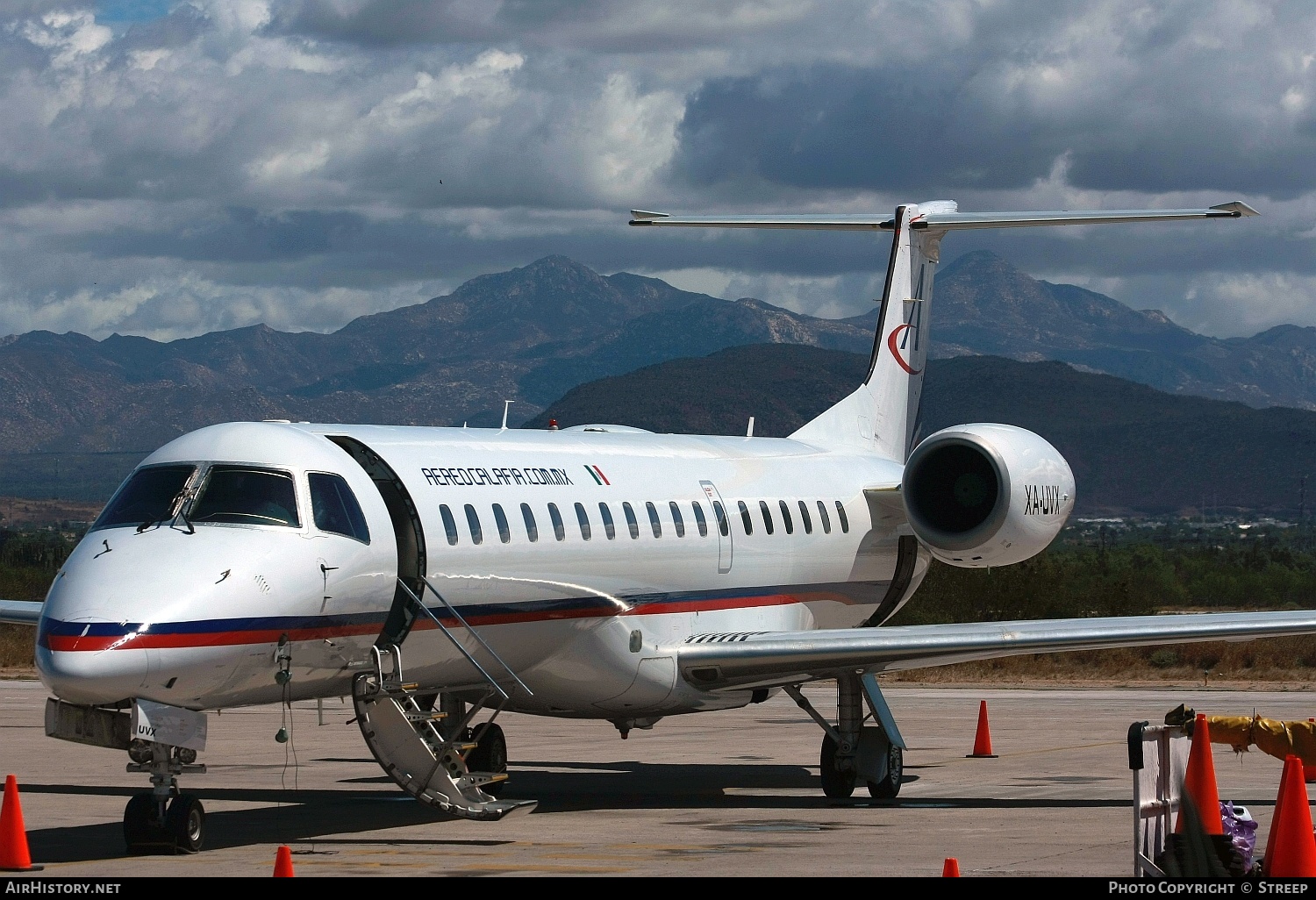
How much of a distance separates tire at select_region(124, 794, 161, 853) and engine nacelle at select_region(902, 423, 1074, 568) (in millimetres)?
9936

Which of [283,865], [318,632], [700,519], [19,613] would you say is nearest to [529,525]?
[318,632]

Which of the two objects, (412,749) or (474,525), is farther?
(474,525)

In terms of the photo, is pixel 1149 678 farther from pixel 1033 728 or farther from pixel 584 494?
pixel 584 494

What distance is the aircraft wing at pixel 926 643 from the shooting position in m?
19.2

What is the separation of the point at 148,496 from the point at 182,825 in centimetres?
261

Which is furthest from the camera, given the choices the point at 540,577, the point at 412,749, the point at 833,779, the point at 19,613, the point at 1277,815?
the point at 19,613

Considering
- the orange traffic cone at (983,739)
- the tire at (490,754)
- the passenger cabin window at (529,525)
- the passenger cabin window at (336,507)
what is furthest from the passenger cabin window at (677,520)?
the orange traffic cone at (983,739)

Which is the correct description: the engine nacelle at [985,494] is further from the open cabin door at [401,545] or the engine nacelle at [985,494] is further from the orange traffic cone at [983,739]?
the open cabin door at [401,545]

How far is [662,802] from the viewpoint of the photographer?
20.1m

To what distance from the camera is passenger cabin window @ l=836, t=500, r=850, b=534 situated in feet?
77.8

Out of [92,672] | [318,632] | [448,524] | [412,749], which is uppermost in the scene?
[448,524]

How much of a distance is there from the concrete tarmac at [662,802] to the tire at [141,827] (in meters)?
0.14

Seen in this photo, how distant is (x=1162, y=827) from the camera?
43.5ft

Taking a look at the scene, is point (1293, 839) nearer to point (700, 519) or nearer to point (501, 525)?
point (501, 525)
